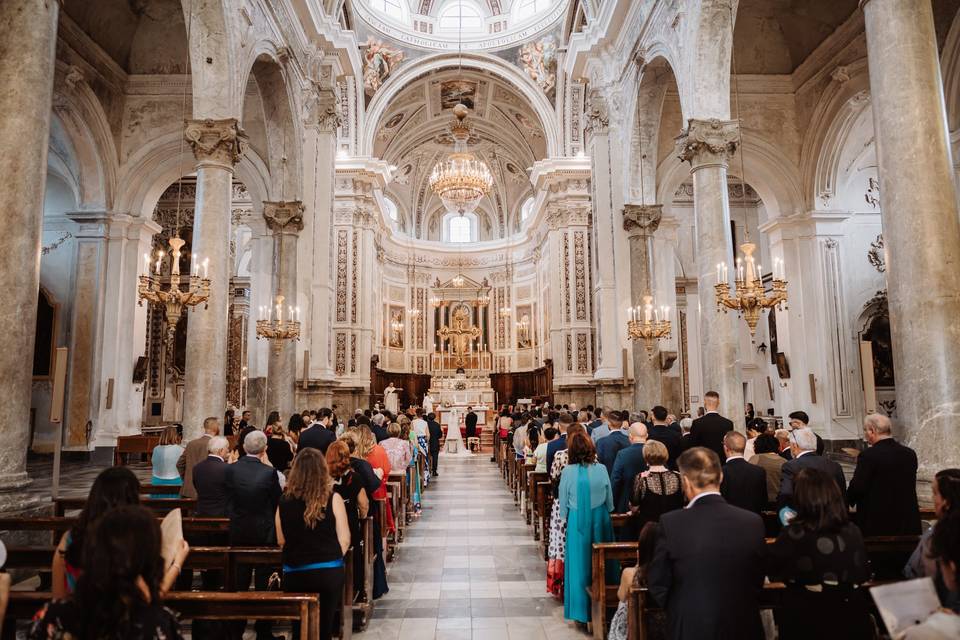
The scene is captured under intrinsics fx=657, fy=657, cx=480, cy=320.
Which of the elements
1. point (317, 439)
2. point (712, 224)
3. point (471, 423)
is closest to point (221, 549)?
point (317, 439)

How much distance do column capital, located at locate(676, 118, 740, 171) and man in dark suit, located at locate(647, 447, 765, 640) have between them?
8072 mm

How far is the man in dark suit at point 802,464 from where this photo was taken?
4.33 metres

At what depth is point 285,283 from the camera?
1359cm

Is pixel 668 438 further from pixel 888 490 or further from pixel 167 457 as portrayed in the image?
pixel 167 457

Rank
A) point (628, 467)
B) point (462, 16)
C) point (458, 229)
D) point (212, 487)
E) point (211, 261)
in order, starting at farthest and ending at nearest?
point (458, 229) < point (462, 16) < point (211, 261) < point (628, 467) < point (212, 487)

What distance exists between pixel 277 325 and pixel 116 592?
35.3 ft

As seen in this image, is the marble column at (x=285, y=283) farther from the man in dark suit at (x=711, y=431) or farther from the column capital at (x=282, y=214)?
the man in dark suit at (x=711, y=431)

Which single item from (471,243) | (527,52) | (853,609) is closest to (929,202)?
(853,609)

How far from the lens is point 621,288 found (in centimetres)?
1442

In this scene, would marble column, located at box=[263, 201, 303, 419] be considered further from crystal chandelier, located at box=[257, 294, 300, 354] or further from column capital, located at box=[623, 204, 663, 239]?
column capital, located at box=[623, 204, 663, 239]

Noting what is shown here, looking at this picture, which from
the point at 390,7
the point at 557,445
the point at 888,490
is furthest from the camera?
the point at 390,7

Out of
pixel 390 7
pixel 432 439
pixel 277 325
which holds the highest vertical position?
pixel 390 7

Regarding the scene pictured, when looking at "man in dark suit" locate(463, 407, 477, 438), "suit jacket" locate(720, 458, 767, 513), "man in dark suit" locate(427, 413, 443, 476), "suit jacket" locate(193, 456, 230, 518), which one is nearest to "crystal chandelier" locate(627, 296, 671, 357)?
"man in dark suit" locate(427, 413, 443, 476)

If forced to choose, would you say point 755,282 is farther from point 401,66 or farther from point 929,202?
point 401,66
